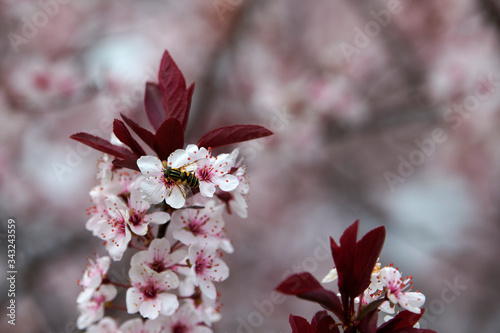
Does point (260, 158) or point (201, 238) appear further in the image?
point (260, 158)

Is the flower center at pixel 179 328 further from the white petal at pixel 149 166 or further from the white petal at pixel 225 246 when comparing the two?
the white petal at pixel 149 166

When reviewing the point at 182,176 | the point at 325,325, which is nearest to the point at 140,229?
the point at 182,176

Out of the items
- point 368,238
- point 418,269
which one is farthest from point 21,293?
point 418,269

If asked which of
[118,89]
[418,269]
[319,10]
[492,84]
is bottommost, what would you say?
[418,269]

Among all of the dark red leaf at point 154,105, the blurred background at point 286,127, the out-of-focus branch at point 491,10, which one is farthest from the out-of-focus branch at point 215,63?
the out-of-focus branch at point 491,10

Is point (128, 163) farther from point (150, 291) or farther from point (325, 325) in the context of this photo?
point (325, 325)

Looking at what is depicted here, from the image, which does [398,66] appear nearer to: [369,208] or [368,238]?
[369,208]

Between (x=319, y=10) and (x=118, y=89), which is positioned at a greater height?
(x=319, y=10)
